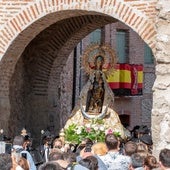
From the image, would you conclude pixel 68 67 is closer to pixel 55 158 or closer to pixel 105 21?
pixel 105 21

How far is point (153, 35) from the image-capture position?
38.5 ft

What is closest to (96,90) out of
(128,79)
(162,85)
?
(162,85)

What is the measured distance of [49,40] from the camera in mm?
16844

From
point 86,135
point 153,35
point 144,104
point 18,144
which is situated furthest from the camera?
point 144,104

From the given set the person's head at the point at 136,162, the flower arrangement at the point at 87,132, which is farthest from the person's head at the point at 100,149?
the flower arrangement at the point at 87,132

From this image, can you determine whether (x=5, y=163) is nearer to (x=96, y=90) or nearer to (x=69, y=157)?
(x=69, y=157)

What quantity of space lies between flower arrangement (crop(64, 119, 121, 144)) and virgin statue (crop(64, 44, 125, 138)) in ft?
1.40

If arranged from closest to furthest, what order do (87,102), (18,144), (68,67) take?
(18,144), (87,102), (68,67)

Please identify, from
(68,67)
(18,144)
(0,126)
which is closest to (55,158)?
(18,144)

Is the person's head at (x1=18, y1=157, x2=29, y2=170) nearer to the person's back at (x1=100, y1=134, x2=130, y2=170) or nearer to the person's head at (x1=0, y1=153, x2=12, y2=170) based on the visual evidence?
Answer: the person's head at (x1=0, y1=153, x2=12, y2=170)

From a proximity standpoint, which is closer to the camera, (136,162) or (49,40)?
(136,162)

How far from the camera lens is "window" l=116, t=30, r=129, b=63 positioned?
24531 millimetres

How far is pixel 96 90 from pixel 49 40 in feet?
7.73

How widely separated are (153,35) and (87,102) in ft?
12.7
